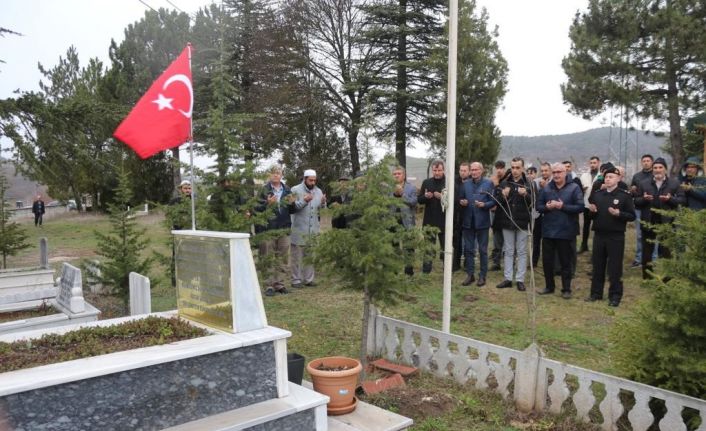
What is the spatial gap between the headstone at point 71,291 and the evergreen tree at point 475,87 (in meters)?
17.6

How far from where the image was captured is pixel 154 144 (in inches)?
167

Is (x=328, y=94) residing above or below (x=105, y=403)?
above

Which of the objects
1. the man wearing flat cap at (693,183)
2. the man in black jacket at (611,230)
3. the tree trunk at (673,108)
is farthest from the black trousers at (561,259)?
the tree trunk at (673,108)

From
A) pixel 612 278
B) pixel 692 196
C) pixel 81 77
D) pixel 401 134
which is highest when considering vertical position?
pixel 81 77

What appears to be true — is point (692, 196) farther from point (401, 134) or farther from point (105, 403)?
point (401, 134)

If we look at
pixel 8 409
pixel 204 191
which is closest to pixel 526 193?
pixel 204 191

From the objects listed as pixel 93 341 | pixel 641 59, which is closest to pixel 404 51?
pixel 641 59

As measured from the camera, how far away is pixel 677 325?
3742mm

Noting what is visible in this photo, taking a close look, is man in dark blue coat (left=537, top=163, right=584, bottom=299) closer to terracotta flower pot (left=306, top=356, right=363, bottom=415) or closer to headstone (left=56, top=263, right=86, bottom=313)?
terracotta flower pot (left=306, top=356, right=363, bottom=415)

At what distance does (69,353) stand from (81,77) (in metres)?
35.6

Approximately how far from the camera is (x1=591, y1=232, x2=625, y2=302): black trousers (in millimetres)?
7312

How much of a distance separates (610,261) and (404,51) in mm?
17730

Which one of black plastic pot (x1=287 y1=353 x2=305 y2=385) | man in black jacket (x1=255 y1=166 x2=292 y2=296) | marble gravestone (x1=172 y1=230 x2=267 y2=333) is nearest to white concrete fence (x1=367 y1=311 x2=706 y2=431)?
black plastic pot (x1=287 y1=353 x2=305 y2=385)

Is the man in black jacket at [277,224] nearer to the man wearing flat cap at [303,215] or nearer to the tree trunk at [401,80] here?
the man wearing flat cap at [303,215]
